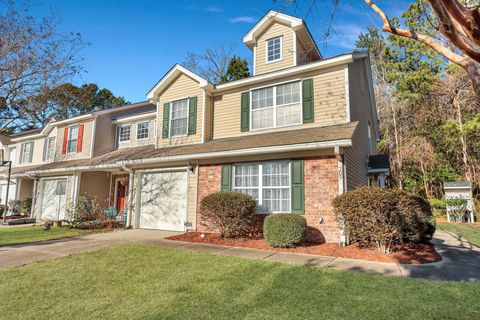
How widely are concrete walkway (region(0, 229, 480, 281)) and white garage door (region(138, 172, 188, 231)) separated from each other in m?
1.35

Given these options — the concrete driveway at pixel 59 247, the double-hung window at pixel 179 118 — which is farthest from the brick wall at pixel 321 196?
the double-hung window at pixel 179 118

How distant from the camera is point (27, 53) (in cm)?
1105

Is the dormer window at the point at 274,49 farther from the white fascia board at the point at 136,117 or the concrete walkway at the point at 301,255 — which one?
the concrete walkway at the point at 301,255

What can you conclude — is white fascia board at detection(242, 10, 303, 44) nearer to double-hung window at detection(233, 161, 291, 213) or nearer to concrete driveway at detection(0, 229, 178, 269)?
double-hung window at detection(233, 161, 291, 213)

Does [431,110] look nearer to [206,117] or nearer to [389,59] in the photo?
[389,59]

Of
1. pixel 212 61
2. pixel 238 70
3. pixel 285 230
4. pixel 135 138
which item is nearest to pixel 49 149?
pixel 135 138

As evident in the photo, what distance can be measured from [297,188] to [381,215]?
253 centimetres

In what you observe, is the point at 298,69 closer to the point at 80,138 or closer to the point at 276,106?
the point at 276,106

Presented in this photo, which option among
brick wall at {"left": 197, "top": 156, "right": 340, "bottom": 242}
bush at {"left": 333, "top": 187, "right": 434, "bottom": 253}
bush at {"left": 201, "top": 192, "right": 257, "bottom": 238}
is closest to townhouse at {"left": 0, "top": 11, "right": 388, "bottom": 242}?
brick wall at {"left": 197, "top": 156, "right": 340, "bottom": 242}

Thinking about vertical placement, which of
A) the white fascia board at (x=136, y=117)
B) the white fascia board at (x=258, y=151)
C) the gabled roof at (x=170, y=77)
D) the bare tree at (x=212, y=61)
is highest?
the bare tree at (x=212, y=61)

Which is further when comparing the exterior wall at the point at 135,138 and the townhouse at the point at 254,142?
the exterior wall at the point at 135,138

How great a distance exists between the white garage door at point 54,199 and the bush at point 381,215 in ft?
50.8

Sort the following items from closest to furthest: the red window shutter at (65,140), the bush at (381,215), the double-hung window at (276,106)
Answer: the bush at (381,215), the double-hung window at (276,106), the red window shutter at (65,140)

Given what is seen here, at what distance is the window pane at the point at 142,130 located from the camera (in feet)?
50.4
